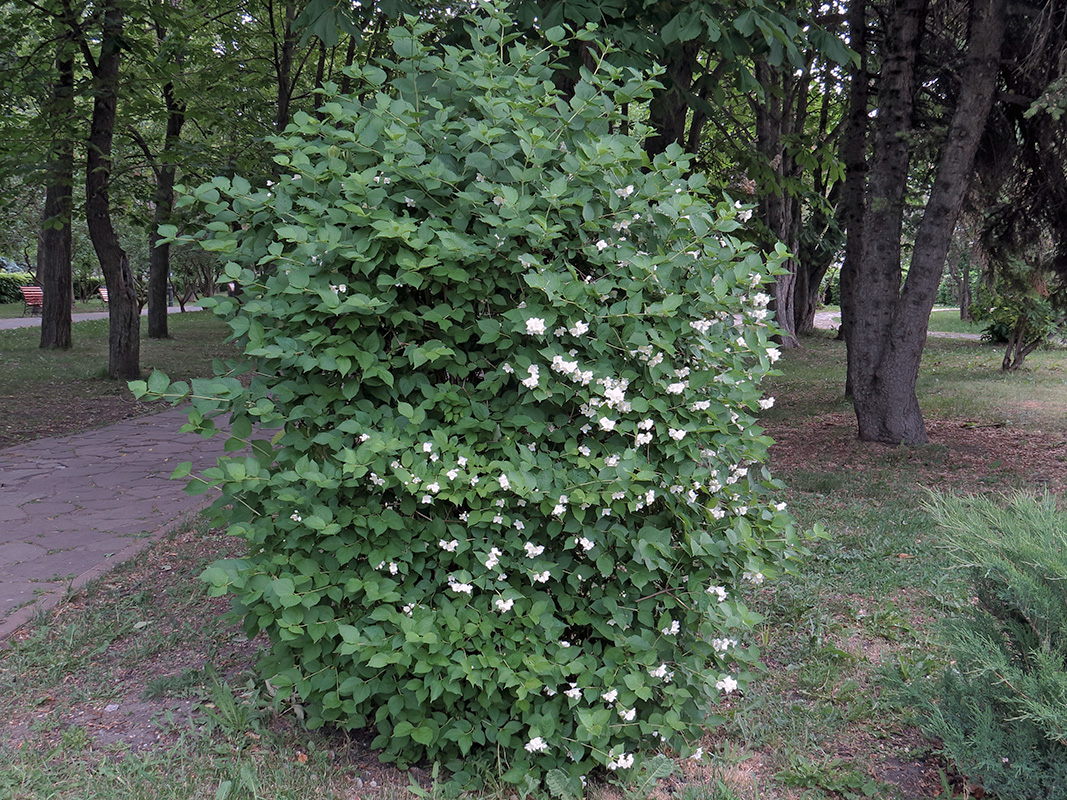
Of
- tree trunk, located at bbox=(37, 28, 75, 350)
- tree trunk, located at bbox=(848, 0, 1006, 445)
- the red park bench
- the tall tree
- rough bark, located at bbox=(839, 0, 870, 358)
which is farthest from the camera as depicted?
the red park bench

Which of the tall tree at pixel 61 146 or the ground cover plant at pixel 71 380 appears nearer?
the ground cover plant at pixel 71 380

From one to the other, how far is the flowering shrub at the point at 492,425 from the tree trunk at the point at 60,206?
32.1 ft

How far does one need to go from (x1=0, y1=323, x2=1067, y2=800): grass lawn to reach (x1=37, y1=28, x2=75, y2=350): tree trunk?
7982 mm

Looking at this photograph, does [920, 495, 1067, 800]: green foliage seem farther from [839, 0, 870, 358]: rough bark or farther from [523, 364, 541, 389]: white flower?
[839, 0, 870, 358]: rough bark

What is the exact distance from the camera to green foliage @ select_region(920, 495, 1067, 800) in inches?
89.8

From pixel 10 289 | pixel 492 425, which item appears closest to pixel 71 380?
pixel 492 425

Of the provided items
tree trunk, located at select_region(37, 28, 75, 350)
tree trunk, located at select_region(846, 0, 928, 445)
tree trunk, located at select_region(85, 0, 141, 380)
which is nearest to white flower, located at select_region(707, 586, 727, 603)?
tree trunk, located at select_region(846, 0, 928, 445)

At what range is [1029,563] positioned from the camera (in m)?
2.47

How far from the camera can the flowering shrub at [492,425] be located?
2520mm

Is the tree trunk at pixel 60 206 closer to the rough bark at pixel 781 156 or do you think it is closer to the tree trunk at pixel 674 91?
the tree trunk at pixel 674 91

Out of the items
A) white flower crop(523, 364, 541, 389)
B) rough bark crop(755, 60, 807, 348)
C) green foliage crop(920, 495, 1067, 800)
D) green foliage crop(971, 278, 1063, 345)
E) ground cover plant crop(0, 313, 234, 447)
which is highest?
rough bark crop(755, 60, 807, 348)

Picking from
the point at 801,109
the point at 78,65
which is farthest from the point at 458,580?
the point at 801,109

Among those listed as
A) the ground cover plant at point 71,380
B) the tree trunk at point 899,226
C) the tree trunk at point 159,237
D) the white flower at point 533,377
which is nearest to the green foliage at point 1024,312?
the tree trunk at point 899,226

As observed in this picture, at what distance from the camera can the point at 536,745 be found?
253 cm
